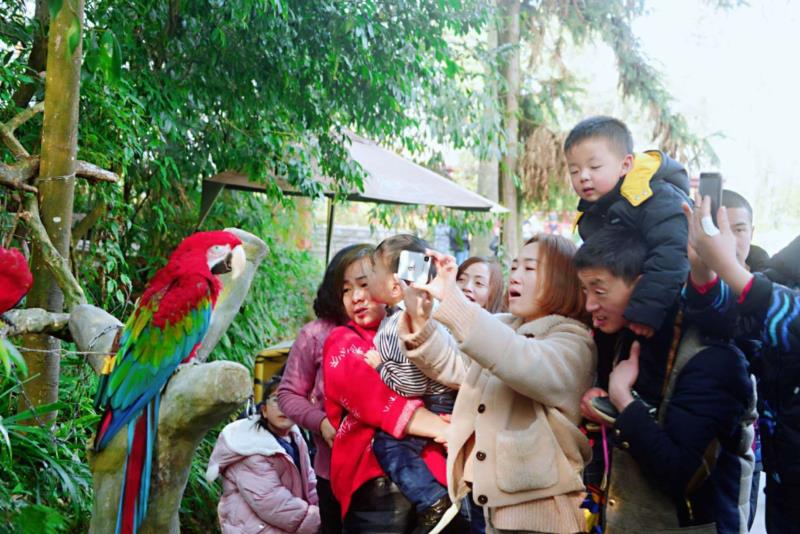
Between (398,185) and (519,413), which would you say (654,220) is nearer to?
(519,413)

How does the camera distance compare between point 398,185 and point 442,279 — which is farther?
point 398,185

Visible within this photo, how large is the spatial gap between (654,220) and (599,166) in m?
0.33

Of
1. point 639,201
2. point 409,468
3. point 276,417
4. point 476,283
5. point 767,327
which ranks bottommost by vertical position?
point 276,417

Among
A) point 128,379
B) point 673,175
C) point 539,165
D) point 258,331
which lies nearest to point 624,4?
point 539,165

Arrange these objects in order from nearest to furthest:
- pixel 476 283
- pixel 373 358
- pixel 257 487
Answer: pixel 373 358 → pixel 257 487 → pixel 476 283

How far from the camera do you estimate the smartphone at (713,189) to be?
182 cm

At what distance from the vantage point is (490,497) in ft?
7.04

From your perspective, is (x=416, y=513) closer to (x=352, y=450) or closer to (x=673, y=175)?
(x=352, y=450)

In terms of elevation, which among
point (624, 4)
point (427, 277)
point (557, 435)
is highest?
point (624, 4)

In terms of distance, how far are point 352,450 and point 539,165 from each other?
8.72 metres

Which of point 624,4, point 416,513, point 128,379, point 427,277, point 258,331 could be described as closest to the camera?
point 427,277

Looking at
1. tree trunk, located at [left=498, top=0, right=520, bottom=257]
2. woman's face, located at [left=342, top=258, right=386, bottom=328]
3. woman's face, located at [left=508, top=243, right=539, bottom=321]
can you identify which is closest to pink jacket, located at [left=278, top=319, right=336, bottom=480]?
woman's face, located at [left=342, top=258, right=386, bottom=328]

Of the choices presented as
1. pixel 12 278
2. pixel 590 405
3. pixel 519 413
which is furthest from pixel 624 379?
pixel 12 278

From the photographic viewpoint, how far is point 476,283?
143 inches
